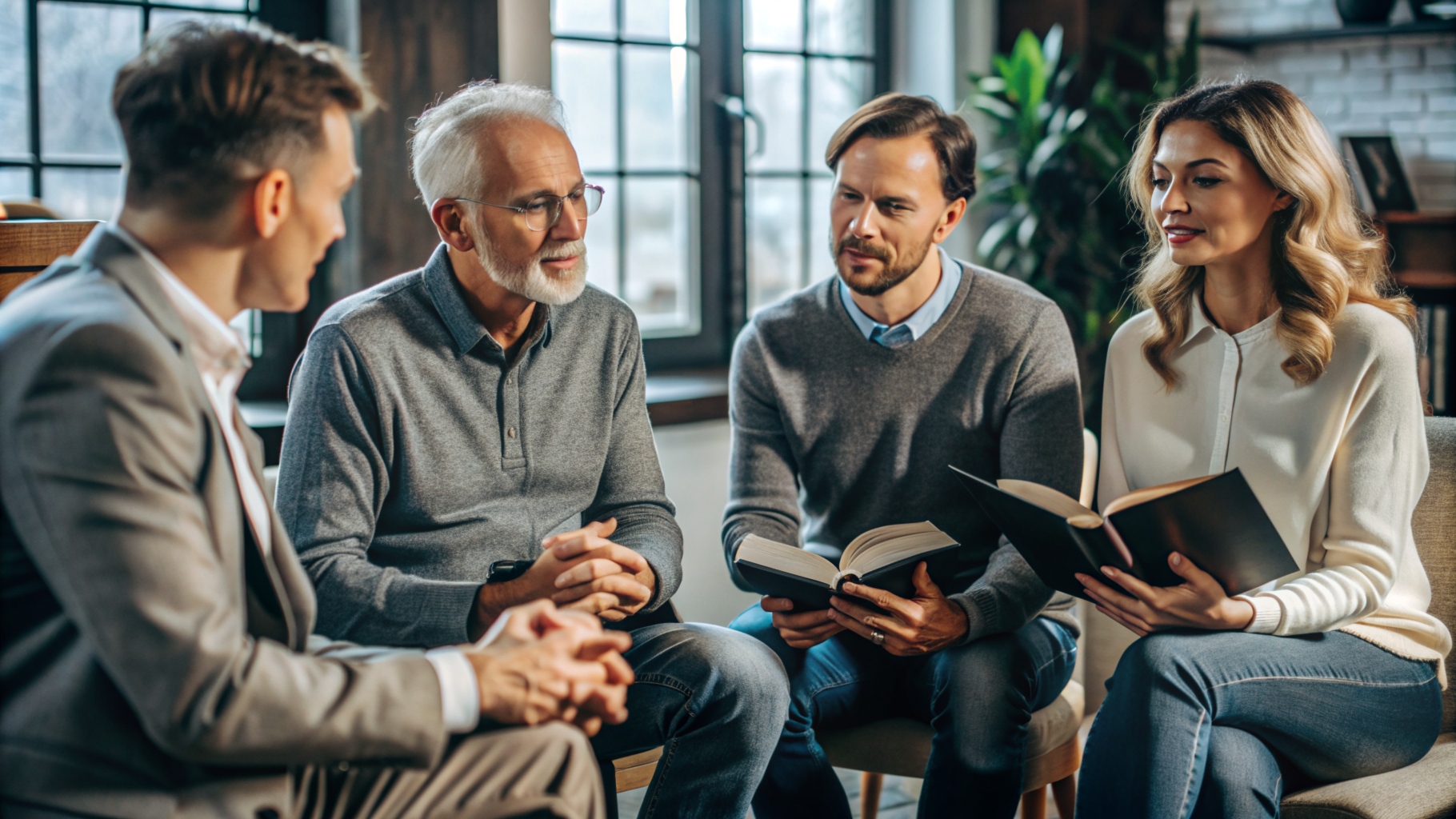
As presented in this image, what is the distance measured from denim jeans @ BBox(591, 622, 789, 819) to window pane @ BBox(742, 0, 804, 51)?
6.82 ft

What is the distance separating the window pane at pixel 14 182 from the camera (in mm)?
2309

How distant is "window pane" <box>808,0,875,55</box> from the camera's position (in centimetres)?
342

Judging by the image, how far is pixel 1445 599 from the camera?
1.73 m

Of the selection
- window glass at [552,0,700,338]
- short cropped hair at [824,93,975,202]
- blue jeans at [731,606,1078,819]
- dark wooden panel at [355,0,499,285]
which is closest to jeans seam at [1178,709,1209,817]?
blue jeans at [731,606,1078,819]

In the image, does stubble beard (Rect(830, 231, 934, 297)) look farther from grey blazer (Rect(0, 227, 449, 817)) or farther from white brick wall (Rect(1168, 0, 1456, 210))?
white brick wall (Rect(1168, 0, 1456, 210))

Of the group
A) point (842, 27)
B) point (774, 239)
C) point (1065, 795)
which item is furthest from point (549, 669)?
point (842, 27)

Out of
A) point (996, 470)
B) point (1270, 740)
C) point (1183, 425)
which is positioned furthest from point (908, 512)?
point (1270, 740)

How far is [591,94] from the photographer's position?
3.03 meters

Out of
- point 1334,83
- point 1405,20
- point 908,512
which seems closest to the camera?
point 908,512

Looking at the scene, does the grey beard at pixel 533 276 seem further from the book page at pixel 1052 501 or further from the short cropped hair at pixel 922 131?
the book page at pixel 1052 501

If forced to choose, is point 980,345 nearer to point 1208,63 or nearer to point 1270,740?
point 1270,740

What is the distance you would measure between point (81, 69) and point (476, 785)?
1890 millimetres

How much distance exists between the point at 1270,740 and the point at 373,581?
1.17m

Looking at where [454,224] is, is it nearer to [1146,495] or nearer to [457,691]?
[457,691]
